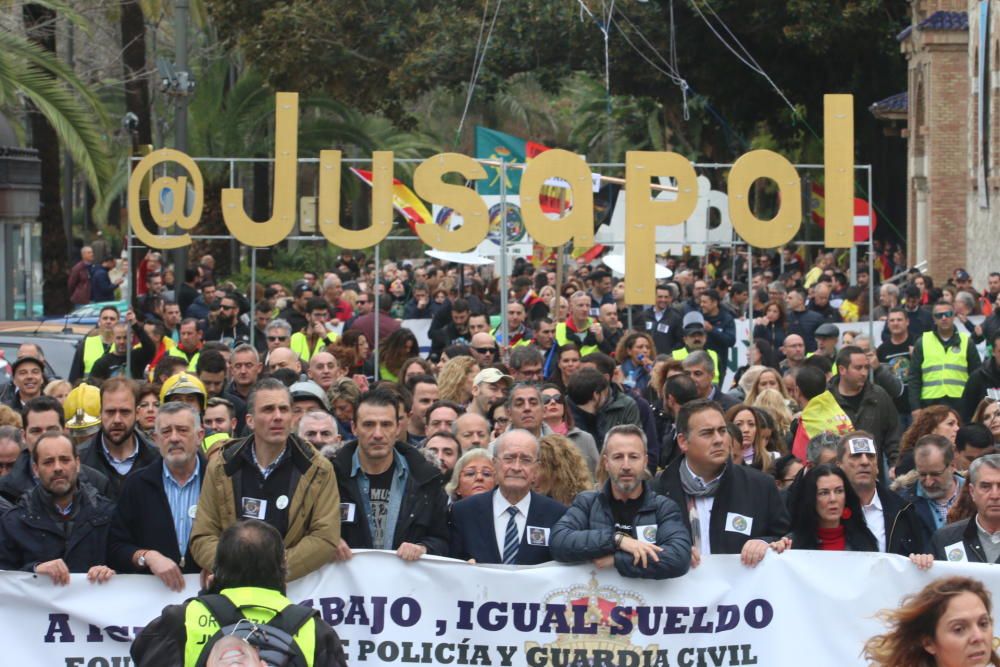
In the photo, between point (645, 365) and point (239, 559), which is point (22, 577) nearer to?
point (239, 559)

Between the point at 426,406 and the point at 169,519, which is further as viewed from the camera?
the point at 426,406

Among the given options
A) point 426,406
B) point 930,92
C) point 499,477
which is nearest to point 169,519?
point 499,477

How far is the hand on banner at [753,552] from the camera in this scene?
7.31m

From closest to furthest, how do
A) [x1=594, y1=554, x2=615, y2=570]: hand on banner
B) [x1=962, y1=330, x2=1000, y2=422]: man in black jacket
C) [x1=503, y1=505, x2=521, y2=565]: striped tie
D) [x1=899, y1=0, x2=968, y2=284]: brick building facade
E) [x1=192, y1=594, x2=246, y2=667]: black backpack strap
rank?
[x1=192, y1=594, x2=246, y2=667]: black backpack strap, [x1=594, y1=554, x2=615, y2=570]: hand on banner, [x1=503, y1=505, x2=521, y2=565]: striped tie, [x1=962, y1=330, x2=1000, y2=422]: man in black jacket, [x1=899, y1=0, x2=968, y2=284]: brick building facade

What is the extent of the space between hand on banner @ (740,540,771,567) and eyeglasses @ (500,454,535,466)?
99 centimetres

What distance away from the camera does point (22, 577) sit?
293 inches

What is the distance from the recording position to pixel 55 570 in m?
7.33

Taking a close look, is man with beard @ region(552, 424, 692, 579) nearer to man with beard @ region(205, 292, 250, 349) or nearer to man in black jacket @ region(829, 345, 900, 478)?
man in black jacket @ region(829, 345, 900, 478)

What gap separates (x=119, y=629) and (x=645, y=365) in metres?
6.95

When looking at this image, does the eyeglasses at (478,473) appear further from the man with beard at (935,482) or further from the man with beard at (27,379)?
the man with beard at (27,379)

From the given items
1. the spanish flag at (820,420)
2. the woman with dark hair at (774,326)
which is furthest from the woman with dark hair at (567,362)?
the woman with dark hair at (774,326)

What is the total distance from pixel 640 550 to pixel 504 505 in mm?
886

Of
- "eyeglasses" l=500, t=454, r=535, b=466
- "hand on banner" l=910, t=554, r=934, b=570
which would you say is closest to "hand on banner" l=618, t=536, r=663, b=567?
"eyeglasses" l=500, t=454, r=535, b=466

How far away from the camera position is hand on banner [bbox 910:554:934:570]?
7234 mm
